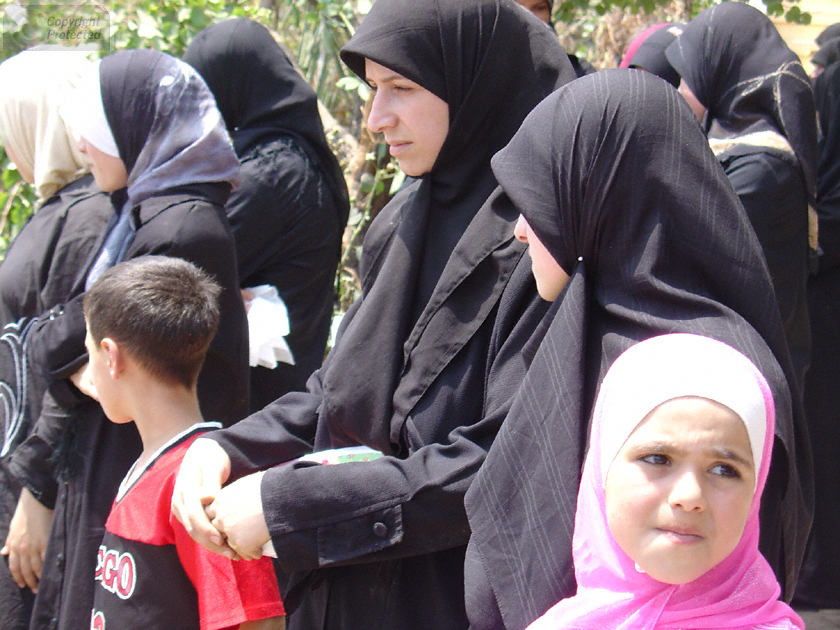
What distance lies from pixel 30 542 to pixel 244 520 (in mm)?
1389

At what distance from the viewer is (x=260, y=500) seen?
157 cm

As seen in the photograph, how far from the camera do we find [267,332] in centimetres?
299

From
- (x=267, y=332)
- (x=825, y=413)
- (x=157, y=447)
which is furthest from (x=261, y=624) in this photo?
(x=825, y=413)

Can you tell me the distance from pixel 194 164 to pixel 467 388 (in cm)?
141

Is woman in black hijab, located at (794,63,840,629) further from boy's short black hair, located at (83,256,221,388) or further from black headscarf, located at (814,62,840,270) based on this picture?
boy's short black hair, located at (83,256,221,388)

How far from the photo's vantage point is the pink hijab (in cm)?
117

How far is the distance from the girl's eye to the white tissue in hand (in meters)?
1.96

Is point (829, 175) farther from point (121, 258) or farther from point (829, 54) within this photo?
point (121, 258)

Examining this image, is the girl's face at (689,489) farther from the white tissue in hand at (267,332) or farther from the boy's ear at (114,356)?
the white tissue in hand at (267,332)

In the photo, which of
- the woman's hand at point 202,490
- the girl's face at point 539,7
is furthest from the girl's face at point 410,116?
the girl's face at point 539,7

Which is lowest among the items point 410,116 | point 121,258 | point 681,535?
point 121,258

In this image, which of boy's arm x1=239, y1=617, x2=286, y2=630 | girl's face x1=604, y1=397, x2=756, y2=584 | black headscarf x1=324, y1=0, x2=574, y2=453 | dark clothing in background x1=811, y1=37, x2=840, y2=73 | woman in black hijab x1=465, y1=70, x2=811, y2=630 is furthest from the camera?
dark clothing in background x1=811, y1=37, x2=840, y2=73

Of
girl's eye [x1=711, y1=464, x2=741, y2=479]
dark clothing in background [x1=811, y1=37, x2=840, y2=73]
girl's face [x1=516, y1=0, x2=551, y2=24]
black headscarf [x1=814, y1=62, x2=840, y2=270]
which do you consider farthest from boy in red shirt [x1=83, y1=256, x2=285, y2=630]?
dark clothing in background [x1=811, y1=37, x2=840, y2=73]

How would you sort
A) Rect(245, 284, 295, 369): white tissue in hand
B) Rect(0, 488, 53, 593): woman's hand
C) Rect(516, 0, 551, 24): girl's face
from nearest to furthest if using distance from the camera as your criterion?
Rect(0, 488, 53, 593): woman's hand < Rect(245, 284, 295, 369): white tissue in hand < Rect(516, 0, 551, 24): girl's face
